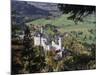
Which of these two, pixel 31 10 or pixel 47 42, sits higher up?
pixel 31 10

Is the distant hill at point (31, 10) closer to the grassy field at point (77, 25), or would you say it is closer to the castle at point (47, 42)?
the grassy field at point (77, 25)

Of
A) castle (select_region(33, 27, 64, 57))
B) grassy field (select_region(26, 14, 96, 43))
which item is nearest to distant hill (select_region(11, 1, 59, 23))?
grassy field (select_region(26, 14, 96, 43))

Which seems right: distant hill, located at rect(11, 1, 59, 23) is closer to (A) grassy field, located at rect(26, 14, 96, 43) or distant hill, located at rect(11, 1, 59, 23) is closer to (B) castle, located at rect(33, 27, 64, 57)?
(A) grassy field, located at rect(26, 14, 96, 43)

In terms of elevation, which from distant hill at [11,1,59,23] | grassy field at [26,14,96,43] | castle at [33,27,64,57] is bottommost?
castle at [33,27,64,57]

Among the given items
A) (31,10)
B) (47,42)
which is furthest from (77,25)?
(31,10)

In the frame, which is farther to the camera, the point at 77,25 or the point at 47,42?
the point at 77,25

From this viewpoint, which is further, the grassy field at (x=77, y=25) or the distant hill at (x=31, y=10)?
the grassy field at (x=77, y=25)

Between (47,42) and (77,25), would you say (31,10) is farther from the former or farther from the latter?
(77,25)

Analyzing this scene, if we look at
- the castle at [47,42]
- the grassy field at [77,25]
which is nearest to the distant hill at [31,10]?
the grassy field at [77,25]

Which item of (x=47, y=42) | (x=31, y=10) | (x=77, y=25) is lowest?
(x=47, y=42)

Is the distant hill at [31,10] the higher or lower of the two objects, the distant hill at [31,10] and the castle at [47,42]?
the higher
